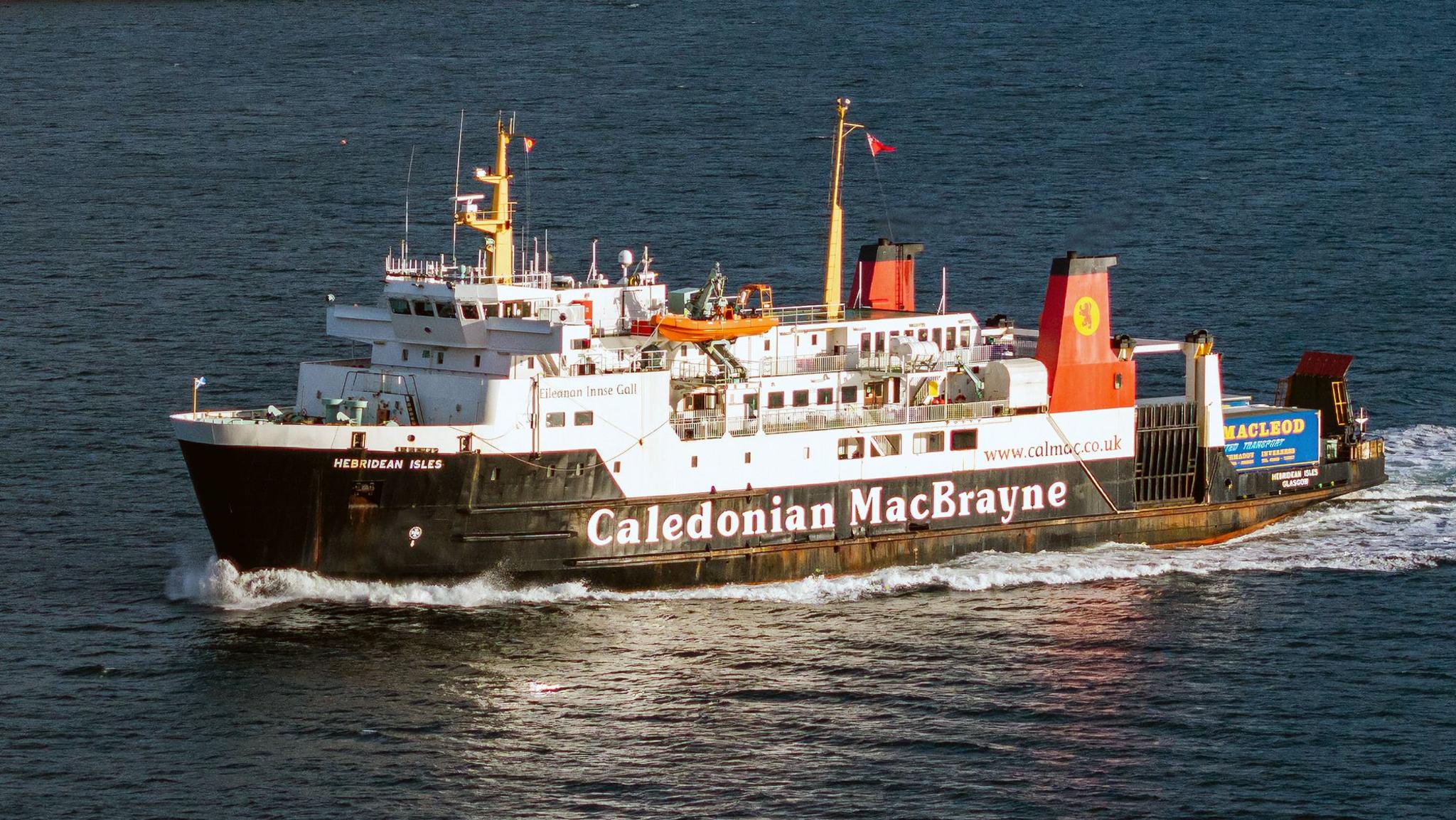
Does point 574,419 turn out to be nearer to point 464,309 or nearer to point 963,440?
point 464,309

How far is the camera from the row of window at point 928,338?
75.6 metres

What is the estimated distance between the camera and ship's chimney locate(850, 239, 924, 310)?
268 feet

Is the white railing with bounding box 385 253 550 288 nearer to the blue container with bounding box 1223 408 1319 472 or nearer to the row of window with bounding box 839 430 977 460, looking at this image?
the row of window with bounding box 839 430 977 460

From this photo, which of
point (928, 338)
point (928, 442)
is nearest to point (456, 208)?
point (928, 338)

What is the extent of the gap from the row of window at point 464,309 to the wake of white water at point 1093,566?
28.4ft

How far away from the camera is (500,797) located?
54094 millimetres

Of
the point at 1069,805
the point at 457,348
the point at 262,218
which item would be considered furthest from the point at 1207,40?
the point at 1069,805

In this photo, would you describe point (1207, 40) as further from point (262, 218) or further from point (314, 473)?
point (314, 473)

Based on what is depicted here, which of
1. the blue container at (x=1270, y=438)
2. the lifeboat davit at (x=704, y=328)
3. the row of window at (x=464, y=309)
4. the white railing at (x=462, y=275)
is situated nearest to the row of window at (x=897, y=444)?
the lifeboat davit at (x=704, y=328)

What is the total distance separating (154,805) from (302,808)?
140 inches

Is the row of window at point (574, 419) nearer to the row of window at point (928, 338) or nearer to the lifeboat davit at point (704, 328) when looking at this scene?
the lifeboat davit at point (704, 328)

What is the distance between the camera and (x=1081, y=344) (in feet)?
253

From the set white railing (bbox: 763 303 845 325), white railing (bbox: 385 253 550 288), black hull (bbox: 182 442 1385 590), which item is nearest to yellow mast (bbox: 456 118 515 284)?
white railing (bbox: 385 253 550 288)

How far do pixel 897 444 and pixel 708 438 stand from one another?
23.5 ft
